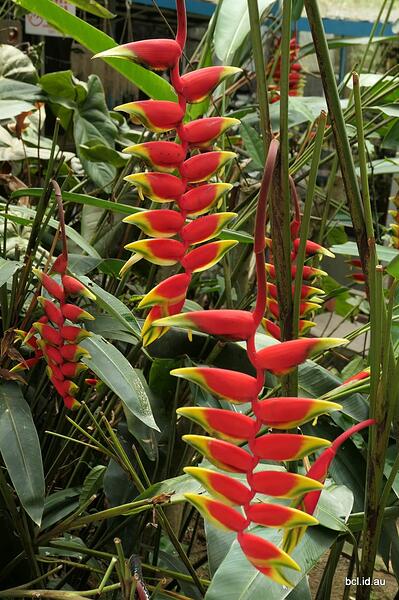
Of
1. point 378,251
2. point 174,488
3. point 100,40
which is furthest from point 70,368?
point 378,251

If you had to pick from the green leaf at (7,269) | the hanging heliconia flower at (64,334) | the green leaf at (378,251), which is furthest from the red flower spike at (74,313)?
the green leaf at (378,251)

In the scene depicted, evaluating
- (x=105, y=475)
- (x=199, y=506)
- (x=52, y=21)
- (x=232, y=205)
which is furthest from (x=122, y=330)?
(x=232, y=205)

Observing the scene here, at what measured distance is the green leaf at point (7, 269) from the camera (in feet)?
2.28

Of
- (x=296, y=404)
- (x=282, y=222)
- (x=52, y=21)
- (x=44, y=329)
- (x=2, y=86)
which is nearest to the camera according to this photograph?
(x=296, y=404)

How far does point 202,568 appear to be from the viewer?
4.11ft

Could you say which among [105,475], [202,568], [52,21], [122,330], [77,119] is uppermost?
[52,21]

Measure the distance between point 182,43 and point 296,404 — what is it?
0.20 meters

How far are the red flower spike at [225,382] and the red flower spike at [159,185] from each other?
0.36 feet

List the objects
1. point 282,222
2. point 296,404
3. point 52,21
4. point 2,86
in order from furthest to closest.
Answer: point 2,86 < point 52,21 < point 282,222 < point 296,404

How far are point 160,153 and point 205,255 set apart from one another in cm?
6

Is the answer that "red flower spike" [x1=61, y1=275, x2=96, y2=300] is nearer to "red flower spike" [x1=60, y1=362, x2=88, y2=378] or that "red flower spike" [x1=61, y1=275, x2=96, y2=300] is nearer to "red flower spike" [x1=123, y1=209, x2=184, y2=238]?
"red flower spike" [x1=60, y1=362, x2=88, y2=378]

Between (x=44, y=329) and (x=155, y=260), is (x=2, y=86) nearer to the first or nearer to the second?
(x=44, y=329)

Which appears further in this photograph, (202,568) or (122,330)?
(202,568)

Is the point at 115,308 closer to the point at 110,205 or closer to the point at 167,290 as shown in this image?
the point at 110,205
